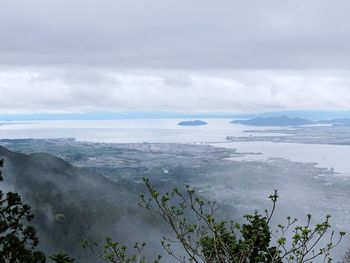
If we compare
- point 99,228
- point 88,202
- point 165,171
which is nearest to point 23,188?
point 88,202

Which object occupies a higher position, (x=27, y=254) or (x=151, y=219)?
(x=27, y=254)

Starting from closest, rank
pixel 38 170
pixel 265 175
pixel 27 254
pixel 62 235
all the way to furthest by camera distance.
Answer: pixel 27 254
pixel 62 235
pixel 38 170
pixel 265 175

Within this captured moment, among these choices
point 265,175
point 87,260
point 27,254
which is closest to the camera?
point 27,254

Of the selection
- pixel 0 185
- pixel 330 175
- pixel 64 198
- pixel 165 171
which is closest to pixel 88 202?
pixel 64 198

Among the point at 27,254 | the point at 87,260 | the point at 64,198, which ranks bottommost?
the point at 87,260

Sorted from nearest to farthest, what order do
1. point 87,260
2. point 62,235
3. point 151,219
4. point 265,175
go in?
point 87,260, point 62,235, point 151,219, point 265,175

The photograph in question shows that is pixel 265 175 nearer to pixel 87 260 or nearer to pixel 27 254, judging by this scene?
pixel 87 260

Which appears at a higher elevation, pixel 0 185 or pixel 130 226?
pixel 0 185

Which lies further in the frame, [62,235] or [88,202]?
[88,202]

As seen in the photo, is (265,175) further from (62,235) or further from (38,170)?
(62,235)
